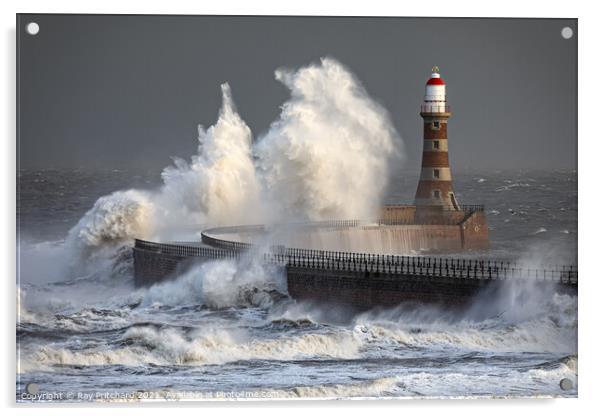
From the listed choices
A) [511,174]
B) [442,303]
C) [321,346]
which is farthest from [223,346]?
[511,174]

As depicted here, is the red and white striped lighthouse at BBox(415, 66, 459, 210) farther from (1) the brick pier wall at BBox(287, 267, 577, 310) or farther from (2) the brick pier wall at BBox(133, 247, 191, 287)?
(2) the brick pier wall at BBox(133, 247, 191, 287)

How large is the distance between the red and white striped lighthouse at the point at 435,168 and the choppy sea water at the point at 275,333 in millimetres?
1507

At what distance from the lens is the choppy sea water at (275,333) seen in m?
24.2

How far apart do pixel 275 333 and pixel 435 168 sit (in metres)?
5.49

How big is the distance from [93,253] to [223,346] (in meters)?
5.77

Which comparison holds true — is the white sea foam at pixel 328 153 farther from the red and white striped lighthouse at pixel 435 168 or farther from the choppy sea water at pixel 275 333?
the choppy sea water at pixel 275 333

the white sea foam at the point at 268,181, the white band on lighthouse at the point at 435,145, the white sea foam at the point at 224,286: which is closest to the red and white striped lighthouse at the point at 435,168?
the white band on lighthouse at the point at 435,145

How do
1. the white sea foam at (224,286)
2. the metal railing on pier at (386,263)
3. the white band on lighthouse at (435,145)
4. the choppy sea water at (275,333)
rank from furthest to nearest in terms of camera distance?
1. the white band on lighthouse at (435,145)
2. the white sea foam at (224,286)
3. the metal railing on pier at (386,263)
4. the choppy sea water at (275,333)

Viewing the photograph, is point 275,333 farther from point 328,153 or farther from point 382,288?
point 328,153

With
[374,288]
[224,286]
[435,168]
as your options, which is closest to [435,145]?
[435,168]

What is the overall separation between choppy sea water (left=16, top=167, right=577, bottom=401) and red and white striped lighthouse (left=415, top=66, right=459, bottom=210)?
1.51m

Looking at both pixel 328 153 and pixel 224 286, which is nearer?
pixel 224 286

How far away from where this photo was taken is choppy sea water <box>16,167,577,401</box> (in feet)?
79.3

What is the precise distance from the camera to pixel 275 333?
85.4ft
